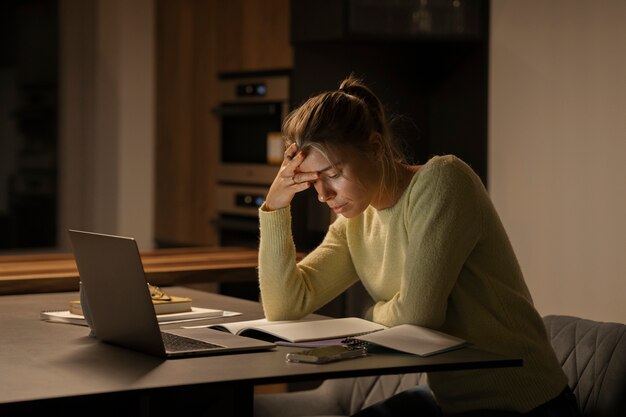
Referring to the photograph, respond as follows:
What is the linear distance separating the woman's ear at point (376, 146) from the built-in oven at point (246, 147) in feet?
8.40

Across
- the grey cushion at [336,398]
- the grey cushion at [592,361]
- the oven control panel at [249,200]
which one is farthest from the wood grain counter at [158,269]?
the oven control panel at [249,200]

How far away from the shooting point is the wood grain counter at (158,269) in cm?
292

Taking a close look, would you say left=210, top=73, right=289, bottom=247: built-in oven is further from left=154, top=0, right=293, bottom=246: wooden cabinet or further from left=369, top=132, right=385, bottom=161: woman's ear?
left=369, top=132, right=385, bottom=161: woman's ear

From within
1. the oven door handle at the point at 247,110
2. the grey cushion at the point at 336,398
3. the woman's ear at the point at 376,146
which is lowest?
the grey cushion at the point at 336,398

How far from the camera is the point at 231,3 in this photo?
528cm

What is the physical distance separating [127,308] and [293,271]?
0.56 metres

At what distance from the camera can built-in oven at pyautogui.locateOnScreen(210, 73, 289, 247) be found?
498 centimetres

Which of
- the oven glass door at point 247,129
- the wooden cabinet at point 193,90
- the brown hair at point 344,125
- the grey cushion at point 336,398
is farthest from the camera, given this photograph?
the wooden cabinet at point 193,90

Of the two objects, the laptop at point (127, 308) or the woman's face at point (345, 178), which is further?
the woman's face at point (345, 178)

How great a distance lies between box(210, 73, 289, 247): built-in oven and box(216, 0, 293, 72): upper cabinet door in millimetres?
63

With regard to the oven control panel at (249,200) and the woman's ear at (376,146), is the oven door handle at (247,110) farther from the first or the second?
the woman's ear at (376,146)

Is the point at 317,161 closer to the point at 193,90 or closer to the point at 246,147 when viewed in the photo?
the point at 246,147

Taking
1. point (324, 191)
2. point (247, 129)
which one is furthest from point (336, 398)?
point (247, 129)

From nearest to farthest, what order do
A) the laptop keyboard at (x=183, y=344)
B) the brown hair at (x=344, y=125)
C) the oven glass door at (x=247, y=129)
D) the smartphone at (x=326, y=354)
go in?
the smartphone at (x=326, y=354) → the laptop keyboard at (x=183, y=344) → the brown hair at (x=344, y=125) → the oven glass door at (x=247, y=129)
